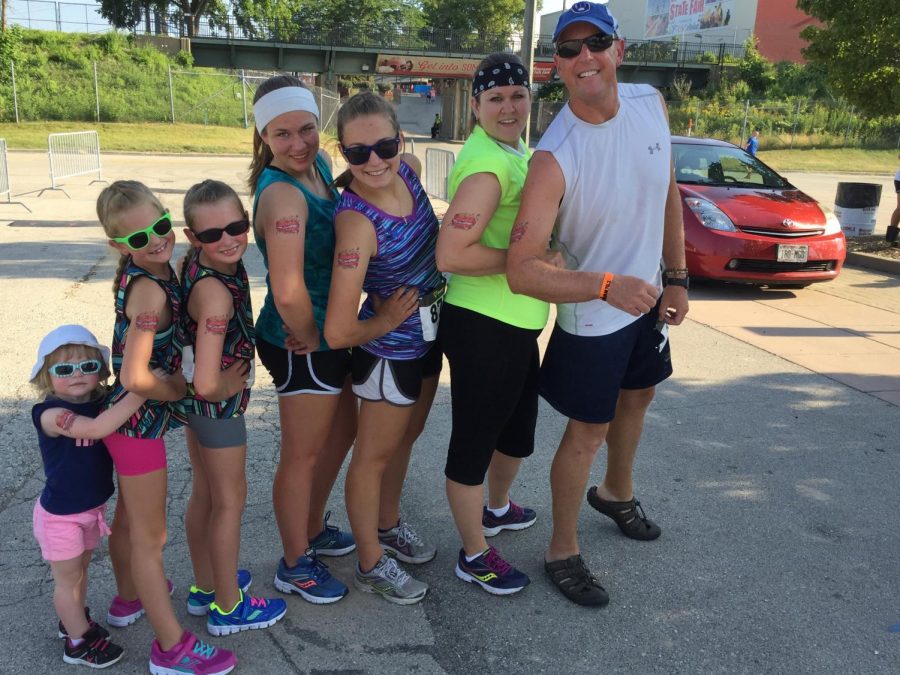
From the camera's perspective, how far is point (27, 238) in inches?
384

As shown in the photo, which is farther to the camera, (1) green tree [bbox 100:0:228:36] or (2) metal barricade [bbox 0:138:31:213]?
(1) green tree [bbox 100:0:228:36]

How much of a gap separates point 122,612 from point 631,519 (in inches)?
81.3

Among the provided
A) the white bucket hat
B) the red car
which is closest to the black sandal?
the white bucket hat

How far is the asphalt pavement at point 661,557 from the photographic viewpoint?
A: 2.56 meters

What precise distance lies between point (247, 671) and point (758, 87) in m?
51.0

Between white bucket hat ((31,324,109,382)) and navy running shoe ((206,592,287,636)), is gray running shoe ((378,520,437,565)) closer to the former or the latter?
navy running shoe ((206,592,287,636))

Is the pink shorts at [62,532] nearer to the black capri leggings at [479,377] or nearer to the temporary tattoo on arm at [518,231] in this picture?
the black capri leggings at [479,377]

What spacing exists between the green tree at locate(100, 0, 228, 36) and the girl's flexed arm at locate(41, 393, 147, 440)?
5113 centimetres

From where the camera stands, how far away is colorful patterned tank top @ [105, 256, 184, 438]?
227 centimetres

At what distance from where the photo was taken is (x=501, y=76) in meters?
2.62

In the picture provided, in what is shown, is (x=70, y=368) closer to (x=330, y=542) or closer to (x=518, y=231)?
(x=330, y=542)

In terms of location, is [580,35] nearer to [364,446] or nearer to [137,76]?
[364,446]

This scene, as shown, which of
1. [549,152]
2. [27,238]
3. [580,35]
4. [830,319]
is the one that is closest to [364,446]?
[549,152]

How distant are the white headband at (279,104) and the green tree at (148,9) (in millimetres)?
50648
